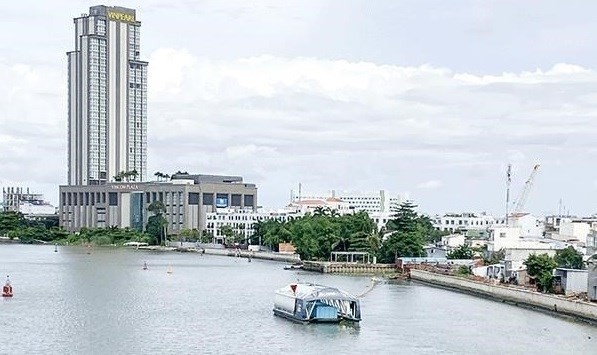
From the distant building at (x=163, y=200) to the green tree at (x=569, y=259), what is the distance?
5657 cm

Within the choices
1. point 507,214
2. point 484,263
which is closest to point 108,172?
point 507,214

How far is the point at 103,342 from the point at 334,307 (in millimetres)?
7107

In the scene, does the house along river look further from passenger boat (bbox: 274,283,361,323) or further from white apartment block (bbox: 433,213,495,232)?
white apartment block (bbox: 433,213,495,232)

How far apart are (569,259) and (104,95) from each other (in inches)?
2958

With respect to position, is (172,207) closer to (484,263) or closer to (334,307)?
(484,263)

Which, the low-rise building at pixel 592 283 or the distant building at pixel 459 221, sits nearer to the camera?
the low-rise building at pixel 592 283

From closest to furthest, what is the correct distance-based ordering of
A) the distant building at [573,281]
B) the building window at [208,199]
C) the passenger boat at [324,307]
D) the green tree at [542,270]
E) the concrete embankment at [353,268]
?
the passenger boat at [324,307]
the distant building at [573,281]
the green tree at [542,270]
the concrete embankment at [353,268]
the building window at [208,199]

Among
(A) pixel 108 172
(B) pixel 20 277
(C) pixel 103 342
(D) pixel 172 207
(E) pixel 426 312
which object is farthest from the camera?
(A) pixel 108 172

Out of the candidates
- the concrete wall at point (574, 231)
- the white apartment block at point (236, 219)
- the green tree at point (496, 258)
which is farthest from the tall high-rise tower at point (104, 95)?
the green tree at point (496, 258)

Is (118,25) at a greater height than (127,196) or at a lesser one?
greater

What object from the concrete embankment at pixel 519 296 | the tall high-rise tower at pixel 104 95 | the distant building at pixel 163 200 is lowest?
the concrete embankment at pixel 519 296

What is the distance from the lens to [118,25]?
361ft

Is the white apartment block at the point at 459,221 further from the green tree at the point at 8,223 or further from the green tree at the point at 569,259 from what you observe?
the green tree at the point at 569,259

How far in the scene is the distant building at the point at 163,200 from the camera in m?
96.0
